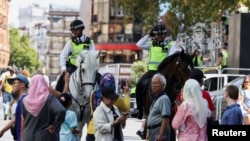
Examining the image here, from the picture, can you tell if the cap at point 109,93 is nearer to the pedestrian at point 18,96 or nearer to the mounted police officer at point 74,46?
the pedestrian at point 18,96

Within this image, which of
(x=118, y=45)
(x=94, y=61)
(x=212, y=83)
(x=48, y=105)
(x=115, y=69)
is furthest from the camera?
(x=118, y=45)

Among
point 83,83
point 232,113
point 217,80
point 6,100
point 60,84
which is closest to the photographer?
point 232,113

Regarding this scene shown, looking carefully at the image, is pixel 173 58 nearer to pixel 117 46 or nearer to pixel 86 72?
pixel 86 72

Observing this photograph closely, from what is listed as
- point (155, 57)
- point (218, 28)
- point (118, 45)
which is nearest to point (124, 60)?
point (118, 45)

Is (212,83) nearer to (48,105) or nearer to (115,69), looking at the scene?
(115,69)

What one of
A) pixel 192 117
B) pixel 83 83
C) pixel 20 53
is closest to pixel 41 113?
pixel 192 117

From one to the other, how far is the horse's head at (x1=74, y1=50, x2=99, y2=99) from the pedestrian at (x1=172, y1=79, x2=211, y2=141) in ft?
12.3

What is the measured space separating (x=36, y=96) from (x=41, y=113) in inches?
9.6

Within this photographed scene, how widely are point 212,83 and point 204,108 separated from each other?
15342 millimetres

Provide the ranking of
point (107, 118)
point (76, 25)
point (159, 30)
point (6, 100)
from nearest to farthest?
point (107, 118) < point (159, 30) < point (76, 25) < point (6, 100)

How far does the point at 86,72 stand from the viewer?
14828mm

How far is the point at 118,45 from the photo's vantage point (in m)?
104

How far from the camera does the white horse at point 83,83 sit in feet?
48.5

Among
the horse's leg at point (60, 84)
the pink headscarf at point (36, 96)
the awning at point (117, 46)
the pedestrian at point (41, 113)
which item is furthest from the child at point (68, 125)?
Result: the awning at point (117, 46)
